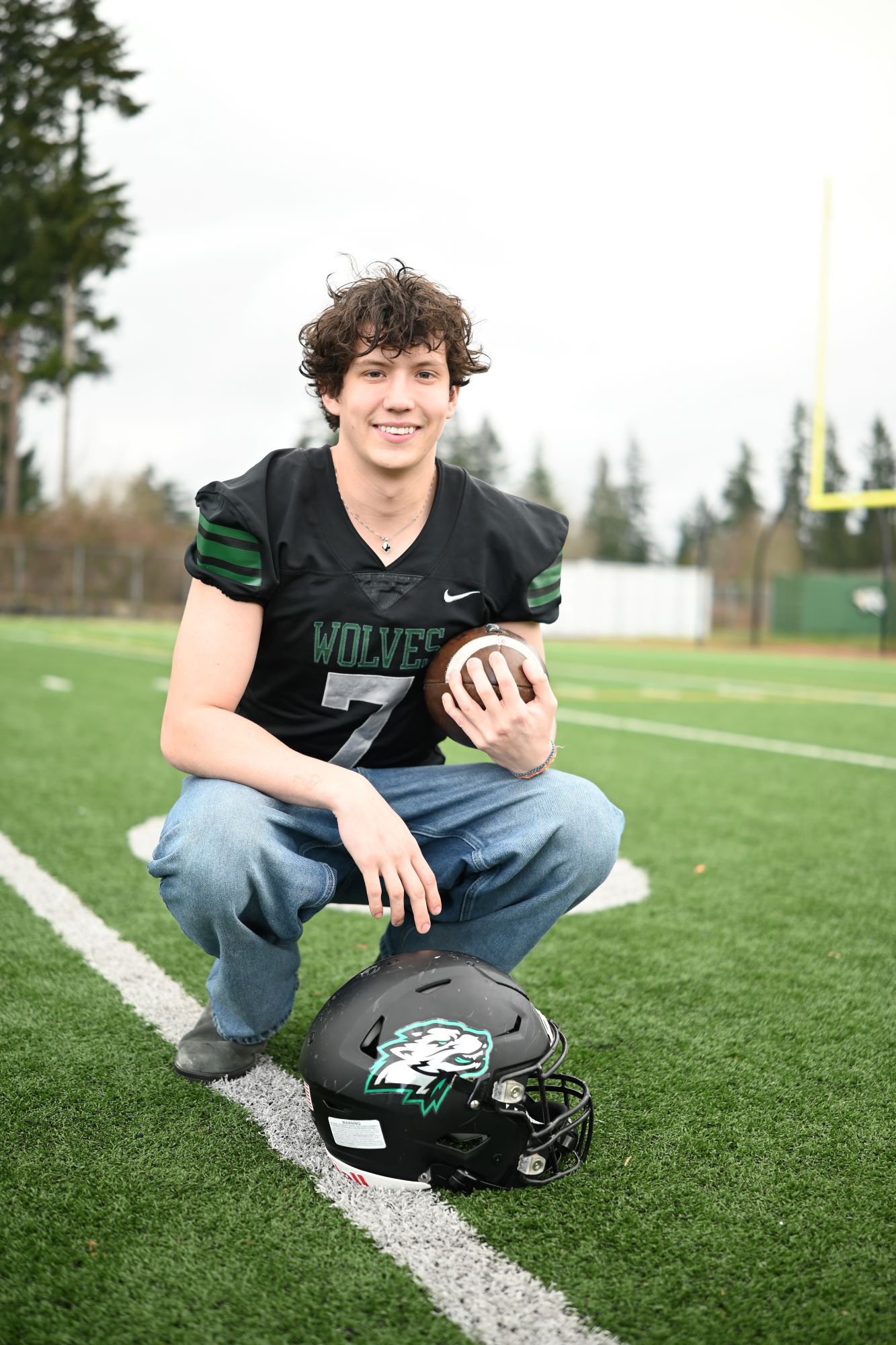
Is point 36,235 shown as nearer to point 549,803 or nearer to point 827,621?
point 827,621

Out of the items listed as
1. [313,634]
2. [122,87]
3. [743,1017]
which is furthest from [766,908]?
[122,87]

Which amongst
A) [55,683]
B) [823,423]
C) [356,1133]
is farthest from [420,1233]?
[823,423]

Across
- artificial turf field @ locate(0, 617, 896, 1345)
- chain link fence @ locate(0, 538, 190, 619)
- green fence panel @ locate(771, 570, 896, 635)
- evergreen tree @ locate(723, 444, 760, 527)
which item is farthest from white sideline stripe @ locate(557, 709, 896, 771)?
evergreen tree @ locate(723, 444, 760, 527)

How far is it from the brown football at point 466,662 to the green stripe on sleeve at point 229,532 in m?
0.42

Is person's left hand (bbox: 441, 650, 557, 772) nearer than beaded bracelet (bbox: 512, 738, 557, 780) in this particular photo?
Yes

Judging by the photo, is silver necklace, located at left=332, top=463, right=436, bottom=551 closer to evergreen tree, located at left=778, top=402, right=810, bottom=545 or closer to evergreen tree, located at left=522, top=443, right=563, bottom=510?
evergreen tree, located at left=778, top=402, right=810, bottom=545

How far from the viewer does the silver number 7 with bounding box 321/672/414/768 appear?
217 cm

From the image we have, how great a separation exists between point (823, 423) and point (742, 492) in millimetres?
41543

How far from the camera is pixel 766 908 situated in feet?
11.1

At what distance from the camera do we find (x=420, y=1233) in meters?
1.61

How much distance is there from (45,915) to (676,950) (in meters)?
1.73

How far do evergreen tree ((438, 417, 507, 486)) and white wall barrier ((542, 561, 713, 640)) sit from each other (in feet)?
80.0

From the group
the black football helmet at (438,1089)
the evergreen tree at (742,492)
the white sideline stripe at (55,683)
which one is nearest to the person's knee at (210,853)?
the black football helmet at (438,1089)

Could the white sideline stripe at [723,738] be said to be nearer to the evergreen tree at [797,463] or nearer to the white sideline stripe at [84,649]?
the white sideline stripe at [84,649]
